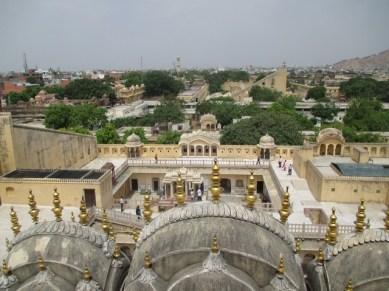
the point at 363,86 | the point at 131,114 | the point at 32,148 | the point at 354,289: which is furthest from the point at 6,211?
the point at 363,86

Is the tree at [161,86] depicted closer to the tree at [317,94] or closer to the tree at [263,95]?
the tree at [263,95]

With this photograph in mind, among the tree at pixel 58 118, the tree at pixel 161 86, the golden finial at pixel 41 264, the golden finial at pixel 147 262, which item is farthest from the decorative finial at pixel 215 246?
the tree at pixel 161 86

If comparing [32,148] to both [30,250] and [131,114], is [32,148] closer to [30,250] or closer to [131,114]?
[30,250]

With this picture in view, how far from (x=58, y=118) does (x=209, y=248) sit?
1431 inches

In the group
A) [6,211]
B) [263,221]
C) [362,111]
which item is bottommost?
[6,211]

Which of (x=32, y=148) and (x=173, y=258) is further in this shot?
(x=32, y=148)

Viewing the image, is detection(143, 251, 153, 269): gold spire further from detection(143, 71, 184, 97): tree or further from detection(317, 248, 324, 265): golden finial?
detection(143, 71, 184, 97): tree

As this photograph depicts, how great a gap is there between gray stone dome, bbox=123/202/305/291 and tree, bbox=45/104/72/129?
116ft

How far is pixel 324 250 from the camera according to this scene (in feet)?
18.3

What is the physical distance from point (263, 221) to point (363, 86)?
245 ft

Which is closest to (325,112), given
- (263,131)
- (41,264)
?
(263,131)

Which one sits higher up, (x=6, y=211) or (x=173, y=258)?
(x=173, y=258)

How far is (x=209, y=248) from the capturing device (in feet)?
14.5

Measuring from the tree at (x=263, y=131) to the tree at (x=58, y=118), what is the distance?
1883 centimetres
